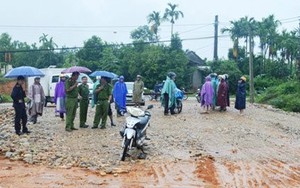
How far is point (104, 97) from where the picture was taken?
12.8m

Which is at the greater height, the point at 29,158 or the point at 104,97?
the point at 104,97

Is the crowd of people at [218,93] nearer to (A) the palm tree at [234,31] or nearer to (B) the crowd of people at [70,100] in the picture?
(B) the crowd of people at [70,100]

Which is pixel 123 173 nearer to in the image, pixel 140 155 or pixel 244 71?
pixel 140 155

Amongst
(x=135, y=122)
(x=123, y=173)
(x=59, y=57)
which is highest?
(x=59, y=57)

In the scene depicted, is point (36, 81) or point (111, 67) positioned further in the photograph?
point (111, 67)

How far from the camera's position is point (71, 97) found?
41.5ft

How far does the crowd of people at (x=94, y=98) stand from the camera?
12.0 meters

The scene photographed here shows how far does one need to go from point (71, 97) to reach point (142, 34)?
166 ft

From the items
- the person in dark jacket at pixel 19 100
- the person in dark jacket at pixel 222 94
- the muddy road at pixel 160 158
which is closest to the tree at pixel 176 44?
the person in dark jacket at pixel 222 94

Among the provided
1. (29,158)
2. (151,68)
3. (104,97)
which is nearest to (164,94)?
(104,97)

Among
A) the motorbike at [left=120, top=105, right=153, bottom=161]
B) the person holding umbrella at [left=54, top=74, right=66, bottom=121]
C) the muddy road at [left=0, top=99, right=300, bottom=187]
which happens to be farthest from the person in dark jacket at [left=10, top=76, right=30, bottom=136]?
the motorbike at [left=120, top=105, right=153, bottom=161]

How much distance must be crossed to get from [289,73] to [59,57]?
30.3 metres

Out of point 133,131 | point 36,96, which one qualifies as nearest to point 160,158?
point 133,131

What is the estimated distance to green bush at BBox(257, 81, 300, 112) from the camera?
86.3ft
